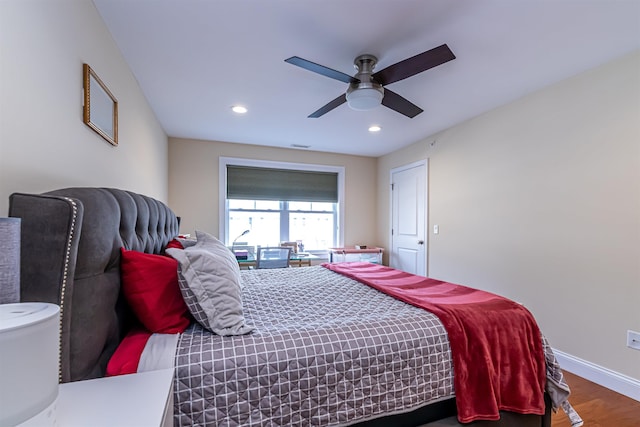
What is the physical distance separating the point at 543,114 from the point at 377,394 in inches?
111

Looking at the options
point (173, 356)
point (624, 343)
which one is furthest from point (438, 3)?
point (624, 343)

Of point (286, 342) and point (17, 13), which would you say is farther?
point (286, 342)

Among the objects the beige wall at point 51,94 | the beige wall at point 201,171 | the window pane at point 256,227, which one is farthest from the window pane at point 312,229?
the beige wall at point 51,94

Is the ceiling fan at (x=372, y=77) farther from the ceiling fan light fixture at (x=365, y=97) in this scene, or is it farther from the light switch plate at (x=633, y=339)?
the light switch plate at (x=633, y=339)

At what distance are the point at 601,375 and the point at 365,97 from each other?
9.07 feet

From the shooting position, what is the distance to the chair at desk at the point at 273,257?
12.1 ft

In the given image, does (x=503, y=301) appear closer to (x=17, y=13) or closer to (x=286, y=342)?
(x=286, y=342)

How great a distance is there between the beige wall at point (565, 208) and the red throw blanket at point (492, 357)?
127cm

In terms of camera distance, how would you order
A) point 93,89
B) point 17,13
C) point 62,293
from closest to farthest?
point 62,293 → point 17,13 → point 93,89

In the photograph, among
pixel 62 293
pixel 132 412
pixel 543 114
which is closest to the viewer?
pixel 132 412

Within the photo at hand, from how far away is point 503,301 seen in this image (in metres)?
1.60

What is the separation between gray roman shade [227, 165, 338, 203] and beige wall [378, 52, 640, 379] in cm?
217

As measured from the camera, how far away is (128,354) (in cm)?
101

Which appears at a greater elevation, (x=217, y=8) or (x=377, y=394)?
(x=217, y=8)
